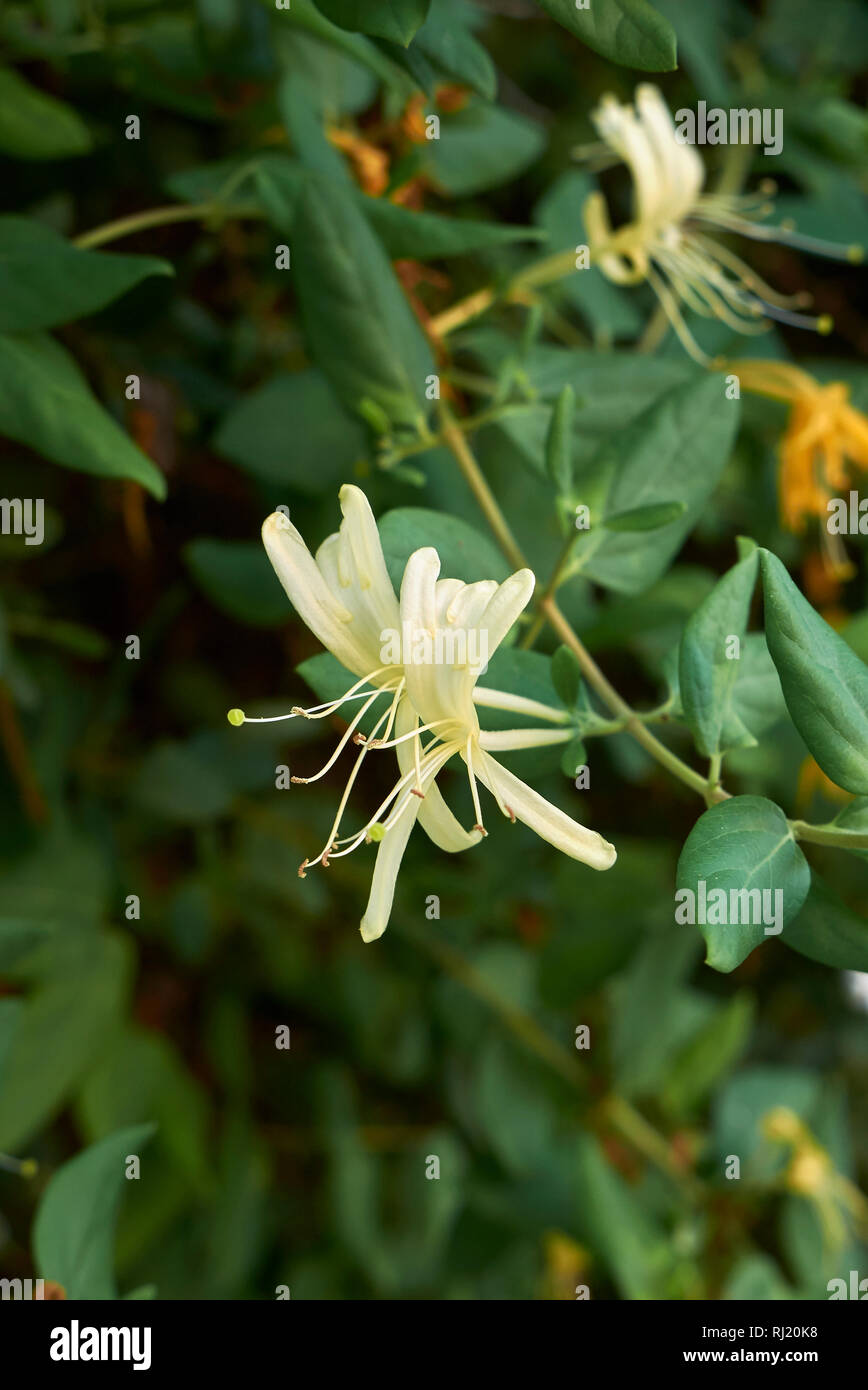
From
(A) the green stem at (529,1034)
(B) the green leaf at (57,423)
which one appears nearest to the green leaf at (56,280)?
(B) the green leaf at (57,423)

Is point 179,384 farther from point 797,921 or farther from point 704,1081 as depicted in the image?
point 704,1081

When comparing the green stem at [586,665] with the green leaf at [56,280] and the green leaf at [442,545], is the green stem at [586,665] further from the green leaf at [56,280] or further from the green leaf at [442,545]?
the green leaf at [56,280]

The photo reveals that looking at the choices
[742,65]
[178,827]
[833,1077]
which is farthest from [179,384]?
[833,1077]

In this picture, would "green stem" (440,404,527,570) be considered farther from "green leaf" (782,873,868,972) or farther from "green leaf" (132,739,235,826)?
"green leaf" (132,739,235,826)

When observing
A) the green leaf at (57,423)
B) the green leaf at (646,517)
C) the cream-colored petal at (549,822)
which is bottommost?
the cream-colored petal at (549,822)

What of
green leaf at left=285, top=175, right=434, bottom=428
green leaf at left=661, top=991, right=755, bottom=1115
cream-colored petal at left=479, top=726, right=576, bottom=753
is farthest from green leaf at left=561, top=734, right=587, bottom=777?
green leaf at left=661, top=991, right=755, bottom=1115
